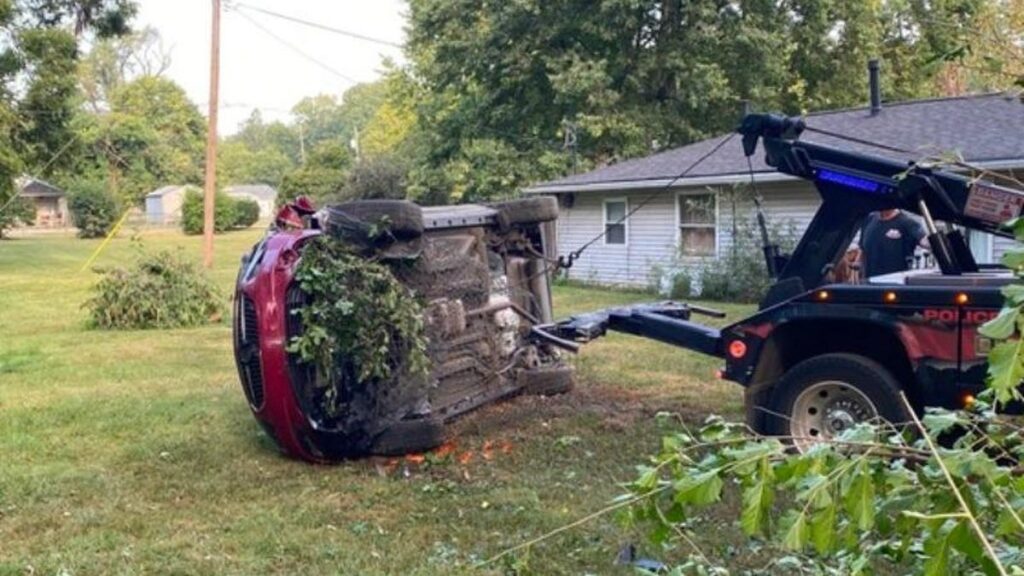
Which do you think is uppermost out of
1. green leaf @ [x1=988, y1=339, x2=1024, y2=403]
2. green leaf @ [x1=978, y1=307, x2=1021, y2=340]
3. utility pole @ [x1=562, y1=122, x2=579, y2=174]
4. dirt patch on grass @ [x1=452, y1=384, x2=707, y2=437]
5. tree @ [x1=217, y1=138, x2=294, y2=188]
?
tree @ [x1=217, y1=138, x2=294, y2=188]

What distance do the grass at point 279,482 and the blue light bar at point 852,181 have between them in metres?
2.23

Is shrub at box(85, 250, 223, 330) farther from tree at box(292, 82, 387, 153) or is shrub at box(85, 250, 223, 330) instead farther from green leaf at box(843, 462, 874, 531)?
tree at box(292, 82, 387, 153)

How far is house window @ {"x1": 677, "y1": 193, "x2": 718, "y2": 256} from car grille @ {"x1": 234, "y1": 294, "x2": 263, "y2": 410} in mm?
13559

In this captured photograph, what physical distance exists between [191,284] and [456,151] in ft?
49.6

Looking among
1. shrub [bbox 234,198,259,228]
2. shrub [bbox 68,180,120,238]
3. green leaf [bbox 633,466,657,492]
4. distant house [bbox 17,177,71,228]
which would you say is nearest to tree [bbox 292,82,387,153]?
distant house [bbox 17,177,71,228]

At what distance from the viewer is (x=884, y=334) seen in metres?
5.88

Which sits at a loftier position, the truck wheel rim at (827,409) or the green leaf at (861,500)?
the green leaf at (861,500)

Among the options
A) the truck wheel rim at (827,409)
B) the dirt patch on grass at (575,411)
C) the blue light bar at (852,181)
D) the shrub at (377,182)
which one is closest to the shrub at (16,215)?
the shrub at (377,182)

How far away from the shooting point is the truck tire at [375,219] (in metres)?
6.54

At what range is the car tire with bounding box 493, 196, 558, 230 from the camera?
25.8 ft

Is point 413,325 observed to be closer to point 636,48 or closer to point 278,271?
point 278,271

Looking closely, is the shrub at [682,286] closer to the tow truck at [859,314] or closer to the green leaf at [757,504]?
the tow truck at [859,314]

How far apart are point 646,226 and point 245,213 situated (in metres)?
39.5

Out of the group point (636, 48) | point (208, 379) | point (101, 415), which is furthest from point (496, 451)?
point (636, 48)
